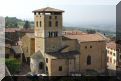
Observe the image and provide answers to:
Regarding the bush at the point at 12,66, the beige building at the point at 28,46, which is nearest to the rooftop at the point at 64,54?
the bush at the point at 12,66

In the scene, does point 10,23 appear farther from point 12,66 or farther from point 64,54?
point 64,54

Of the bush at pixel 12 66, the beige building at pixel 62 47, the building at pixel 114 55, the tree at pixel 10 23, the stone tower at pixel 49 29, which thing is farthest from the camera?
the tree at pixel 10 23

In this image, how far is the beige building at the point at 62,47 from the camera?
12984 millimetres

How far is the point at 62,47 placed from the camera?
13.7 metres

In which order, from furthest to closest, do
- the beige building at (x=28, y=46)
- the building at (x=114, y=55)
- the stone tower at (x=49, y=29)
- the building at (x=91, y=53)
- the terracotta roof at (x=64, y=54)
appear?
the building at (x=114, y=55) < the beige building at (x=28, y=46) < the building at (x=91, y=53) < the stone tower at (x=49, y=29) < the terracotta roof at (x=64, y=54)

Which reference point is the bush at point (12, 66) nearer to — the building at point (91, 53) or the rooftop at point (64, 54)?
the rooftop at point (64, 54)

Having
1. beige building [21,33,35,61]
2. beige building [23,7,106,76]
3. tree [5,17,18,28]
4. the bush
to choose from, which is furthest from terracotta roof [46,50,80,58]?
tree [5,17,18,28]

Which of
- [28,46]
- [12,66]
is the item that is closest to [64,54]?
[12,66]

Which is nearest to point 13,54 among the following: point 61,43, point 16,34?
point 61,43

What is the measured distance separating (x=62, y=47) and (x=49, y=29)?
1.02m

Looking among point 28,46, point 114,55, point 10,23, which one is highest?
point 10,23

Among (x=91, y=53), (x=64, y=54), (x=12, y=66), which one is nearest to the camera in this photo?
(x=12, y=66)

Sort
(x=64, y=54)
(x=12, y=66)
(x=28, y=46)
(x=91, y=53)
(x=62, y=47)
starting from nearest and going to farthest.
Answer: (x=12, y=66)
(x=64, y=54)
(x=62, y=47)
(x=91, y=53)
(x=28, y=46)

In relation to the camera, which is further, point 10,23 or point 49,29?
point 10,23
